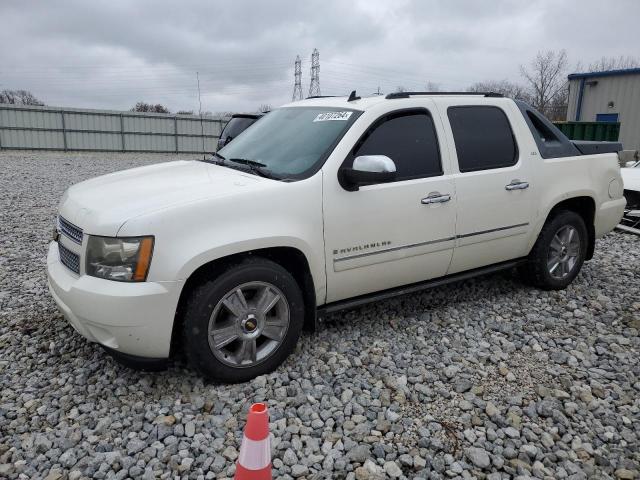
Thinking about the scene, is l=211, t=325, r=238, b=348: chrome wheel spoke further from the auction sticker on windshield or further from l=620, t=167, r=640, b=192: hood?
l=620, t=167, r=640, b=192: hood

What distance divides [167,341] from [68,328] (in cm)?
154

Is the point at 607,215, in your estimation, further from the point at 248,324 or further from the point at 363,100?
the point at 248,324

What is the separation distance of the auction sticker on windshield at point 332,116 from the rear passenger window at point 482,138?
0.94 meters

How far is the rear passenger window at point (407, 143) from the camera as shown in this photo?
3750mm

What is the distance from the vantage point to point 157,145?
26.5m

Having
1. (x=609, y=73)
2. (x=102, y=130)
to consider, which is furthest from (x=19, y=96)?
(x=609, y=73)

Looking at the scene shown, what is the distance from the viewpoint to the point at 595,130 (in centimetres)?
1830

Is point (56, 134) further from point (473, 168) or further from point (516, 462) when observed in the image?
point (516, 462)

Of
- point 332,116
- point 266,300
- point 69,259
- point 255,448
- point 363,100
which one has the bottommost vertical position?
point 255,448

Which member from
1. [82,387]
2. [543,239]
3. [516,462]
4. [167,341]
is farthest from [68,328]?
[543,239]

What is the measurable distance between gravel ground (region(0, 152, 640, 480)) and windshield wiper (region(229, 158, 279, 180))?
130 centimetres

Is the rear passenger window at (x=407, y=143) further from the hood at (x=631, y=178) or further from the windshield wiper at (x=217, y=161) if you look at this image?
the hood at (x=631, y=178)

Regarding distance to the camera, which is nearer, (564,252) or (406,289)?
(406,289)

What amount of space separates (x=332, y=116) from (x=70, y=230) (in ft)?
6.58
